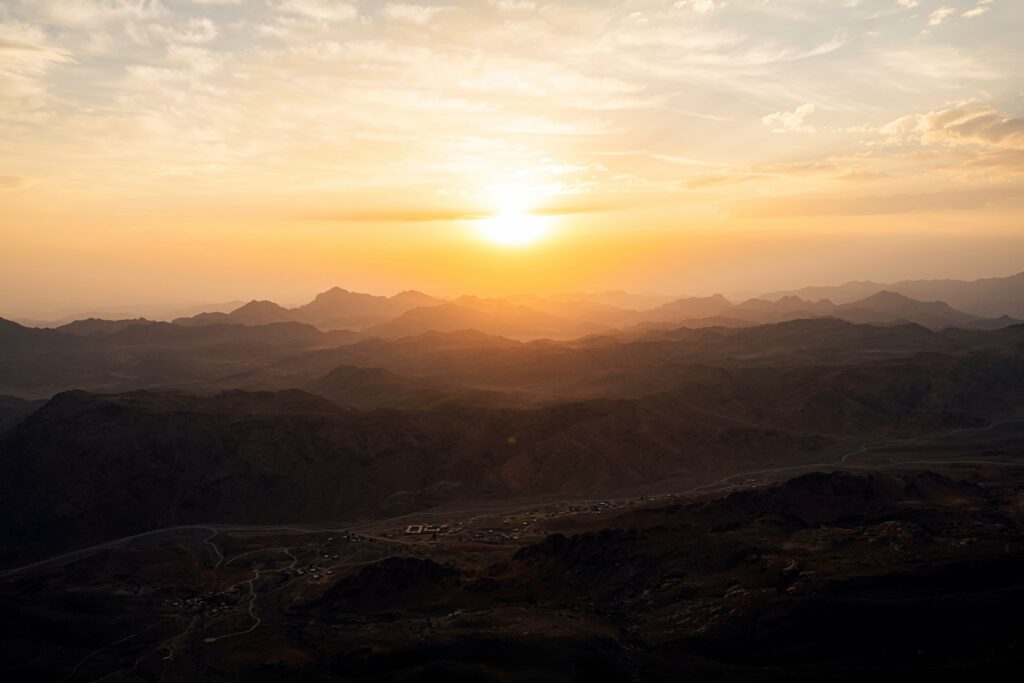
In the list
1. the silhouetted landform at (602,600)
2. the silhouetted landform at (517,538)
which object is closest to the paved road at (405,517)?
the silhouetted landform at (517,538)

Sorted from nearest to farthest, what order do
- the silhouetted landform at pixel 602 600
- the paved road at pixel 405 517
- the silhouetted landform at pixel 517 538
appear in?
the silhouetted landform at pixel 602 600
the silhouetted landform at pixel 517 538
the paved road at pixel 405 517

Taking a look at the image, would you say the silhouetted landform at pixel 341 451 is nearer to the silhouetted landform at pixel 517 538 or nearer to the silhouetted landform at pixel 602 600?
the silhouetted landform at pixel 517 538

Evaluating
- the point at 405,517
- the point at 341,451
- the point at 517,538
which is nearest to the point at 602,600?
the point at 517,538

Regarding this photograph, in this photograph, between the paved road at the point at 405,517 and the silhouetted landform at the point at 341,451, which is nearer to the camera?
the paved road at the point at 405,517

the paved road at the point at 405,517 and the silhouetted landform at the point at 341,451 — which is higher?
the silhouetted landform at the point at 341,451

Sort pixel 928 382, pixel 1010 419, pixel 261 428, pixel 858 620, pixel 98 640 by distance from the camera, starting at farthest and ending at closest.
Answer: pixel 928 382, pixel 1010 419, pixel 261 428, pixel 98 640, pixel 858 620

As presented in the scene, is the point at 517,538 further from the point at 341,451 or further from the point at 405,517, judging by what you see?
the point at 341,451

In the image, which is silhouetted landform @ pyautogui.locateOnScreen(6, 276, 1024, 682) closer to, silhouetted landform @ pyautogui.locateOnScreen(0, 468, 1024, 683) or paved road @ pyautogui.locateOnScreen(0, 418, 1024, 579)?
silhouetted landform @ pyautogui.locateOnScreen(0, 468, 1024, 683)

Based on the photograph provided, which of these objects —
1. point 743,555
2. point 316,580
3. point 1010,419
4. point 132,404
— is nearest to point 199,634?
point 316,580

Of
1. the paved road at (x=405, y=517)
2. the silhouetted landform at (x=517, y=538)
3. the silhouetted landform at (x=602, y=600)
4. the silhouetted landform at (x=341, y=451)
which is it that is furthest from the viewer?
the silhouetted landform at (x=341, y=451)

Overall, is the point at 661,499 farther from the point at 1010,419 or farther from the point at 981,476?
the point at 1010,419

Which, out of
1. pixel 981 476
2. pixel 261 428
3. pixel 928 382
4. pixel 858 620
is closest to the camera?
pixel 858 620
